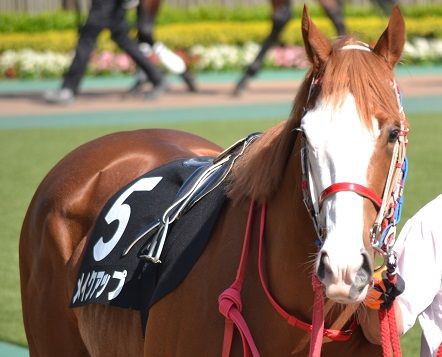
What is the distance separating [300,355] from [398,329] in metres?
0.29

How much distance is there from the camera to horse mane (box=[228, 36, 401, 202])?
2615mm

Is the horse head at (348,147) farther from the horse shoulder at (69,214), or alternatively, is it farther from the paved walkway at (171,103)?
the paved walkway at (171,103)

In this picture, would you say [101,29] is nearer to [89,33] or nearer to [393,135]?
[89,33]

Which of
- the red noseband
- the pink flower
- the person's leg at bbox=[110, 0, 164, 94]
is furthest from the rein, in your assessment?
the pink flower

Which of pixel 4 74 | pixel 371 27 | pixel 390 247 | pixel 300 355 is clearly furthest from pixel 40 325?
pixel 371 27

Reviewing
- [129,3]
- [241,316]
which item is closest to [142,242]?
[241,316]

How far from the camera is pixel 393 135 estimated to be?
8.60 ft

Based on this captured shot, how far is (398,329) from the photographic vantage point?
116 inches

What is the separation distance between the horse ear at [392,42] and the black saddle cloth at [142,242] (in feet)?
2.38

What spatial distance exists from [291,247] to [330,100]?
1.50ft

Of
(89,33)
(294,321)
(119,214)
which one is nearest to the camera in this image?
(294,321)

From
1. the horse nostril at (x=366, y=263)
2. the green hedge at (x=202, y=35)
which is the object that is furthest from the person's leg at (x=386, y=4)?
the horse nostril at (x=366, y=263)

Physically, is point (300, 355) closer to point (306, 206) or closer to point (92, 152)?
point (306, 206)

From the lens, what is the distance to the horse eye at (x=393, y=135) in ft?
8.57
